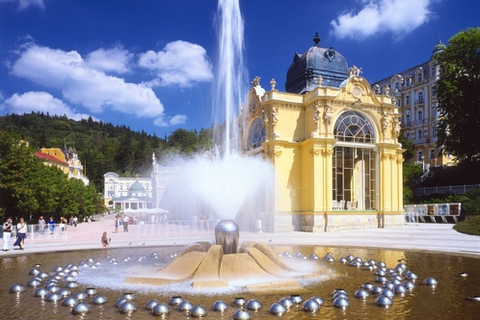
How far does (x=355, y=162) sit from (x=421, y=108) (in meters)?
52.7

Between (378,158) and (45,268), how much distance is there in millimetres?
33542

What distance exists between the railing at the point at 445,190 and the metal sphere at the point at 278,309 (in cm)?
5368

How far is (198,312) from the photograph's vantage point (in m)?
9.29

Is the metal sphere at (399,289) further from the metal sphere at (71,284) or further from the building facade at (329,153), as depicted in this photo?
the building facade at (329,153)

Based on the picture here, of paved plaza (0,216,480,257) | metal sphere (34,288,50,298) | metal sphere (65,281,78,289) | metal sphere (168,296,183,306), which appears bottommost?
paved plaza (0,216,480,257)

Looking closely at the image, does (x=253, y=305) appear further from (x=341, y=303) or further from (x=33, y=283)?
(x=33, y=283)

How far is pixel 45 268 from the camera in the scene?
54.1 ft

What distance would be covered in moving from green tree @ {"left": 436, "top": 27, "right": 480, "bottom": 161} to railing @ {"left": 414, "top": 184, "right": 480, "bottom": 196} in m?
8.62

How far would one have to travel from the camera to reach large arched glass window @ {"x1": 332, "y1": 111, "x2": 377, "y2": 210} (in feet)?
136

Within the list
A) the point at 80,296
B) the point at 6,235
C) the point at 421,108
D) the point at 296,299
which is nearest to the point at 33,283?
the point at 80,296

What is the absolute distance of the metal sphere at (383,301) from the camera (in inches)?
394

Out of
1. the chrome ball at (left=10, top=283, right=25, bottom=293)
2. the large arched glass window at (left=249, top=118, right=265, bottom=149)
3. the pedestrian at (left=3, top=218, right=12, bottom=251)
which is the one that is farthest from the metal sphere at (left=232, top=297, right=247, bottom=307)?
the large arched glass window at (left=249, top=118, right=265, bottom=149)

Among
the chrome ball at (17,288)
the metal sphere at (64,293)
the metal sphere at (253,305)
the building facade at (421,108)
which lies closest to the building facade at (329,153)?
the chrome ball at (17,288)

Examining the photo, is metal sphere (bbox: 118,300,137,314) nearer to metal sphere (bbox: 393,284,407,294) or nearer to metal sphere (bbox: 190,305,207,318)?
metal sphere (bbox: 190,305,207,318)
